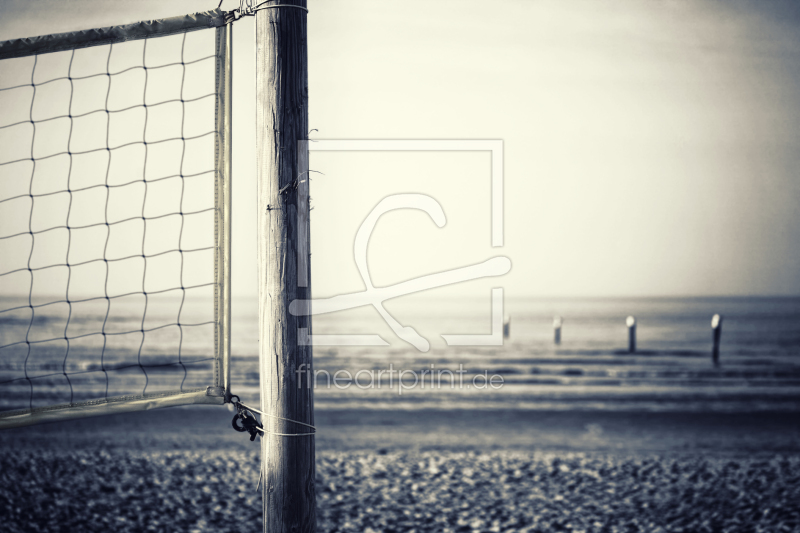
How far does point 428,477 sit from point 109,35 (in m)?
4.96

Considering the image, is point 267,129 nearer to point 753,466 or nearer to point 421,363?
point 753,466

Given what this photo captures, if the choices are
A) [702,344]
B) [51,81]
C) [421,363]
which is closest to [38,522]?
[51,81]

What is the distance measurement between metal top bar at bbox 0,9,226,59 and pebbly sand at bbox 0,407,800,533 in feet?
12.4

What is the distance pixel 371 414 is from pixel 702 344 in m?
23.1

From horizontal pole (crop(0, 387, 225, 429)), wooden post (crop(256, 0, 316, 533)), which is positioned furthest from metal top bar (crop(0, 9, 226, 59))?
horizontal pole (crop(0, 387, 225, 429))

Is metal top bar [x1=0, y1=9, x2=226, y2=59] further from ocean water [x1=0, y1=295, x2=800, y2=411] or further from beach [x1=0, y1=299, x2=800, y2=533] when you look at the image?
beach [x1=0, y1=299, x2=800, y2=533]

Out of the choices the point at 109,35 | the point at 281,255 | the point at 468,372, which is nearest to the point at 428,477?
the point at 281,255

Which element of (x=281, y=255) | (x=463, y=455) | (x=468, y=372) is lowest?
(x=468, y=372)

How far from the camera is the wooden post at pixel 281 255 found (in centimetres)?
223

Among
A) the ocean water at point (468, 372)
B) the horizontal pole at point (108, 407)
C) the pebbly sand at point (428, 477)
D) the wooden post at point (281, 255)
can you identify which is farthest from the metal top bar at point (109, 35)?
the pebbly sand at point (428, 477)

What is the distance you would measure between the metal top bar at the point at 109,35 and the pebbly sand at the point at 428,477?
377cm

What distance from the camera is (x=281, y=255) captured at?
2236 millimetres

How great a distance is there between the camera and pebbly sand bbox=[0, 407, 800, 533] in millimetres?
4551

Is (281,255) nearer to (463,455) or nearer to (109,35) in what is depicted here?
(109,35)
